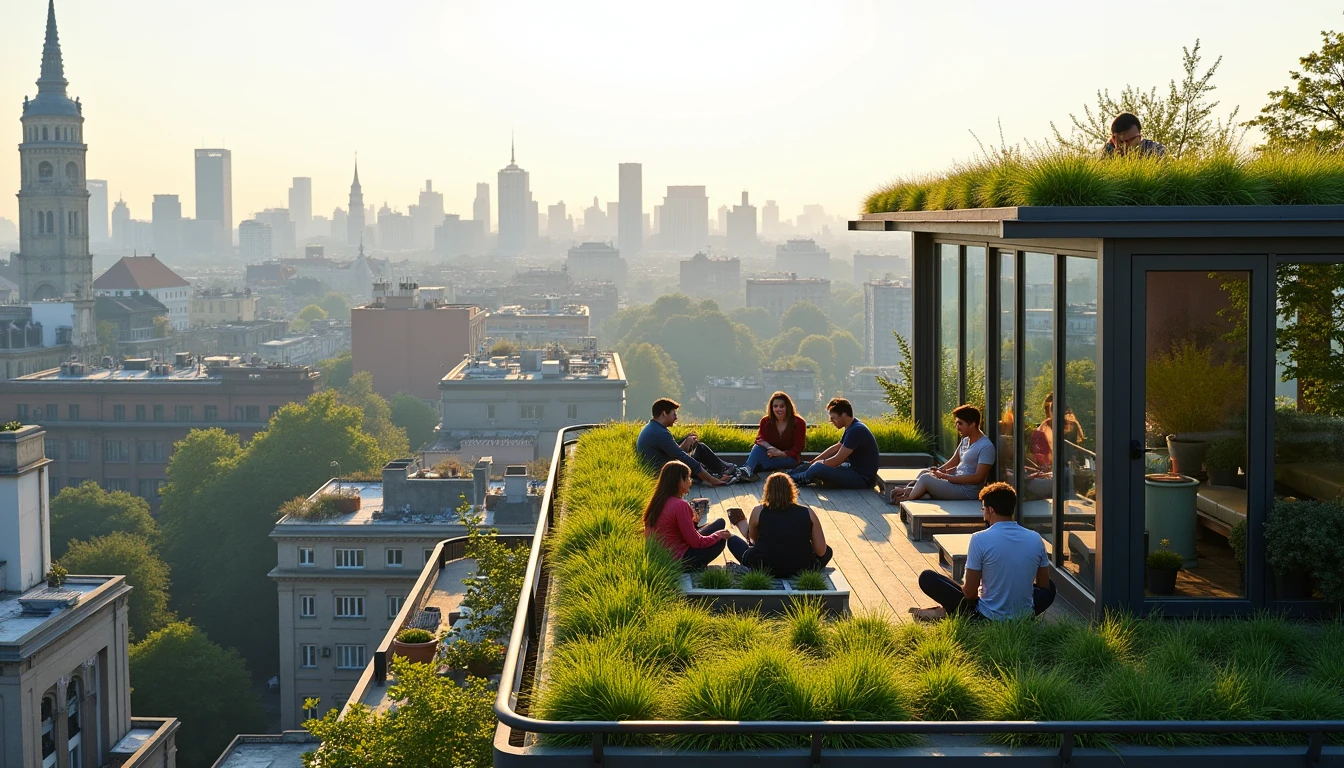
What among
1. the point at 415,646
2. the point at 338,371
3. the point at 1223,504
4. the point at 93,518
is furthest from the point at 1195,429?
the point at 338,371

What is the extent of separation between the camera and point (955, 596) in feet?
27.4

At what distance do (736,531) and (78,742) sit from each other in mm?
26967

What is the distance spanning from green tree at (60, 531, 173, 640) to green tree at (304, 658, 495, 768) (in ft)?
139

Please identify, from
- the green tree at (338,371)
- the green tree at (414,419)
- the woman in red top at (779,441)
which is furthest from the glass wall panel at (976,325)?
the green tree at (338,371)

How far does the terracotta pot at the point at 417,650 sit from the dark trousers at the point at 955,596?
43.3 ft

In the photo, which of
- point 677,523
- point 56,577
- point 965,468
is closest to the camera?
point 677,523

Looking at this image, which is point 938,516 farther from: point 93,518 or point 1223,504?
point 93,518

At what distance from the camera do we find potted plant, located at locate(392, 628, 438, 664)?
67.2 ft

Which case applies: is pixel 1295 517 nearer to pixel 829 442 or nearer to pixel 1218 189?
pixel 1218 189

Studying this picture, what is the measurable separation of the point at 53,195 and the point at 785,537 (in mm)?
147429

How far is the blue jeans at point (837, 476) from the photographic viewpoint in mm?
13477

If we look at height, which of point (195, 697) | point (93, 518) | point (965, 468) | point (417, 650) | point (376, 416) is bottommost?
point (195, 697)

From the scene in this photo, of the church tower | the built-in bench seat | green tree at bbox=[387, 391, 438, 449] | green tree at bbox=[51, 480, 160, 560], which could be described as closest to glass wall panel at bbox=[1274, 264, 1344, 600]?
the built-in bench seat

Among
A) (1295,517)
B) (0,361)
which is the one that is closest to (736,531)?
(1295,517)
